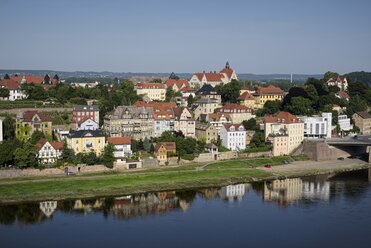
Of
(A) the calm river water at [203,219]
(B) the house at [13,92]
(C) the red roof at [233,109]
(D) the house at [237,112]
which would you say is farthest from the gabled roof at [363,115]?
(B) the house at [13,92]

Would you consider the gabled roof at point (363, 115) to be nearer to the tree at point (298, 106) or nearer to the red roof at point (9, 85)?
the tree at point (298, 106)

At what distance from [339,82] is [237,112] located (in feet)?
66.6

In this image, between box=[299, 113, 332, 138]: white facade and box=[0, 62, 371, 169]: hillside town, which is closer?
box=[0, 62, 371, 169]: hillside town

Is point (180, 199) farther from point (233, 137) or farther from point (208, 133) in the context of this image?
point (208, 133)

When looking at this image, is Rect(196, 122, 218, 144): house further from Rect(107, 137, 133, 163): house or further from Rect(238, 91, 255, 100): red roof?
Rect(238, 91, 255, 100): red roof

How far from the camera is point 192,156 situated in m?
34.7

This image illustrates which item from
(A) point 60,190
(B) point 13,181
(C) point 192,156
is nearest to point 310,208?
(C) point 192,156

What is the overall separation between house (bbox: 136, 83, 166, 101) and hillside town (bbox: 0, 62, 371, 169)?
89mm

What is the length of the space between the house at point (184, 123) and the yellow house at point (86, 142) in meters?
7.09

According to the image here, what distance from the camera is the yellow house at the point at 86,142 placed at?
32425 millimetres

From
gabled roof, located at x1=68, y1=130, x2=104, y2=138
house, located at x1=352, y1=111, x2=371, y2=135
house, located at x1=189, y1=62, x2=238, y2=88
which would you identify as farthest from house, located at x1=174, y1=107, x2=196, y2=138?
house, located at x1=189, y1=62, x2=238, y2=88

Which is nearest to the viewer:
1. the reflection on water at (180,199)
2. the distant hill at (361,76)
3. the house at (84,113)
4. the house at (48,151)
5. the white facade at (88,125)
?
the reflection on water at (180,199)

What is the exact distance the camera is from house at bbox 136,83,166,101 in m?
51.1

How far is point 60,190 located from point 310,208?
1191 centimetres
